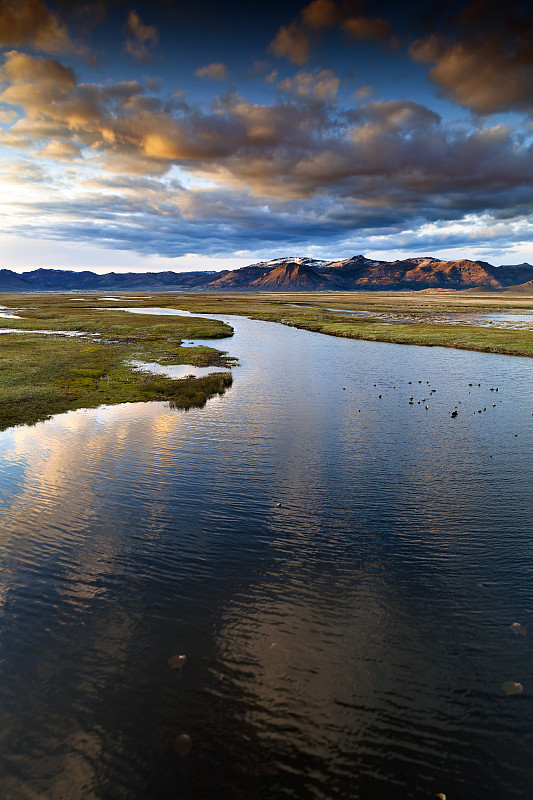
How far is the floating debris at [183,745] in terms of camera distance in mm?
9805

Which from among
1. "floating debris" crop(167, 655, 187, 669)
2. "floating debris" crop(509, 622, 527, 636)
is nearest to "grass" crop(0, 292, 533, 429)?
Result: "floating debris" crop(167, 655, 187, 669)

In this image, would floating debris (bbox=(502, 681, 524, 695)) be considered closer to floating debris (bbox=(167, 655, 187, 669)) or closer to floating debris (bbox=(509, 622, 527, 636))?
floating debris (bbox=(509, 622, 527, 636))

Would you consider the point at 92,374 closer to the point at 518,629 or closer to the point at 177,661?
the point at 177,661

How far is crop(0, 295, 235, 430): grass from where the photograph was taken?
37.1m

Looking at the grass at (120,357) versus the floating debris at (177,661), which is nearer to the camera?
the floating debris at (177,661)

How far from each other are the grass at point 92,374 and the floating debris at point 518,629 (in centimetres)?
2848

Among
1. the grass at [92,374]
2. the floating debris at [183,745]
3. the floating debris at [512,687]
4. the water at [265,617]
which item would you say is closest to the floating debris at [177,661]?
the water at [265,617]

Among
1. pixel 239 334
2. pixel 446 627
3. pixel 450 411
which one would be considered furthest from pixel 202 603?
pixel 239 334

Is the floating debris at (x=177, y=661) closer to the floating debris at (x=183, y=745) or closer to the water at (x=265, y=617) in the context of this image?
the water at (x=265, y=617)

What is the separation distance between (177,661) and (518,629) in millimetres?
10268

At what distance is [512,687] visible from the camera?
36.9 feet

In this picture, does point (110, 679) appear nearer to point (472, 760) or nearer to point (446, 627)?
point (472, 760)

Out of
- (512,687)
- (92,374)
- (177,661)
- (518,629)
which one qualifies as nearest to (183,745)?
(177,661)

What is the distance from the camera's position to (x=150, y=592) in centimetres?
1473
